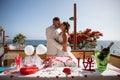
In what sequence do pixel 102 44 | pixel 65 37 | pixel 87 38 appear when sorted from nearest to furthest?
pixel 65 37 → pixel 87 38 → pixel 102 44

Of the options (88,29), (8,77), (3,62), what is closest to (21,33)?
(88,29)

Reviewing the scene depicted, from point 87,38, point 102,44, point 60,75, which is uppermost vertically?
point 102,44

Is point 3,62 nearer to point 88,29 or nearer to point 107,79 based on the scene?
point 107,79

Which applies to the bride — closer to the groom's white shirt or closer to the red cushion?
the groom's white shirt

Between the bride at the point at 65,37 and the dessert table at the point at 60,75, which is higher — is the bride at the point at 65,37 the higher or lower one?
the higher one

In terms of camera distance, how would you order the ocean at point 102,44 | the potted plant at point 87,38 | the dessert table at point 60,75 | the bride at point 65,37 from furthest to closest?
the potted plant at point 87,38 → the ocean at point 102,44 → the bride at point 65,37 → the dessert table at point 60,75

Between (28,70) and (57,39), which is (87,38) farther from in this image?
(28,70)

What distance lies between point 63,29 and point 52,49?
1.63 feet

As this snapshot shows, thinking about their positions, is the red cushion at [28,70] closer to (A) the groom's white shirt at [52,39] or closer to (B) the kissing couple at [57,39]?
(B) the kissing couple at [57,39]

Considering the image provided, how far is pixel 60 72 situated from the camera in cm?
265

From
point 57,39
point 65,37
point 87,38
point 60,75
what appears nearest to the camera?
point 60,75

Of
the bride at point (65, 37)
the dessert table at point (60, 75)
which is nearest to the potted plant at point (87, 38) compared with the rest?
the bride at point (65, 37)

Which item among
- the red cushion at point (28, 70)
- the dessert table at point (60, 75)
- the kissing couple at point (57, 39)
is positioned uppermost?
the kissing couple at point (57, 39)

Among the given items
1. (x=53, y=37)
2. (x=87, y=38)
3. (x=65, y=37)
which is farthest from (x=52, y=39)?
(x=87, y=38)
